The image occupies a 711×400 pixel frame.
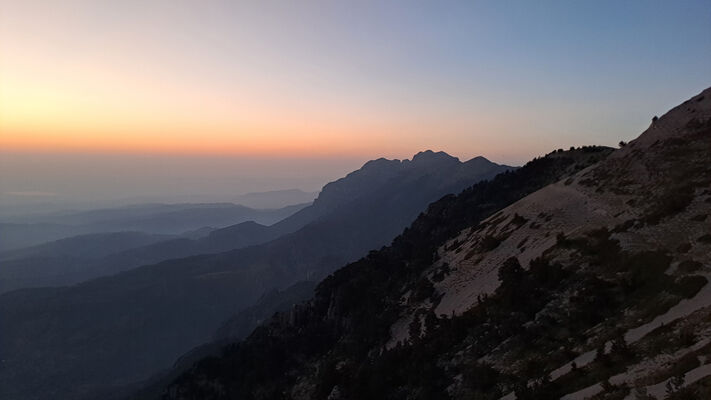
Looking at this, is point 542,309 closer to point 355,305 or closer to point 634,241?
point 634,241

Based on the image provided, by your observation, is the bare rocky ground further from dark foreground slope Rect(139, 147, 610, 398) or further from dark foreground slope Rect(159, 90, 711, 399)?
dark foreground slope Rect(139, 147, 610, 398)

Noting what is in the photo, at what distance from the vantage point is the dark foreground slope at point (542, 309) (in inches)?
803

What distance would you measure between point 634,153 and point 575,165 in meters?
22.0

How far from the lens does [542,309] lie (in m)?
31.0

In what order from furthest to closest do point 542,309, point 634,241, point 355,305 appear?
point 355,305 → point 634,241 → point 542,309

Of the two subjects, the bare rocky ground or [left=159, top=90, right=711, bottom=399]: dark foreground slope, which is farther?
[left=159, top=90, right=711, bottom=399]: dark foreground slope

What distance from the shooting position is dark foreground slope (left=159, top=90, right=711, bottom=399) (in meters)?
20.4

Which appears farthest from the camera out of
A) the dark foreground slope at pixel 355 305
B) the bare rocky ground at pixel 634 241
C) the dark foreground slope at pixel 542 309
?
the dark foreground slope at pixel 355 305

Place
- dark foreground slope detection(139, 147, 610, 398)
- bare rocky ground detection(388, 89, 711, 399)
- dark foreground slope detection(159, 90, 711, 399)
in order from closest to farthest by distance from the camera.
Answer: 1. bare rocky ground detection(388, 89, 711, 399)
2. dark foreground slope detection(159, 90, 711, 399)
3. dark foreground slope detection(139, 147, 610, 398)

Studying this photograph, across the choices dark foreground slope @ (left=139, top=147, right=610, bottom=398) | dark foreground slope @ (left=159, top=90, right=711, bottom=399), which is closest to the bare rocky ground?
dark foreground slope @ (left=159, top=90, right=711, bottom=399)

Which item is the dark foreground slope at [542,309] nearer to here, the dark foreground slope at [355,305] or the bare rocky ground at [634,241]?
the bare rocky ground at [634,241]

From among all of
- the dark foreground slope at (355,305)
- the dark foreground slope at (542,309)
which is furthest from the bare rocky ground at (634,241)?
the dark foreground slope at (355,305)

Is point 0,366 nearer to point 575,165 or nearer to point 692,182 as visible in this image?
point 575,165

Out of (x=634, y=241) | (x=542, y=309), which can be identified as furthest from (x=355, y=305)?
(x=634, y=241)
